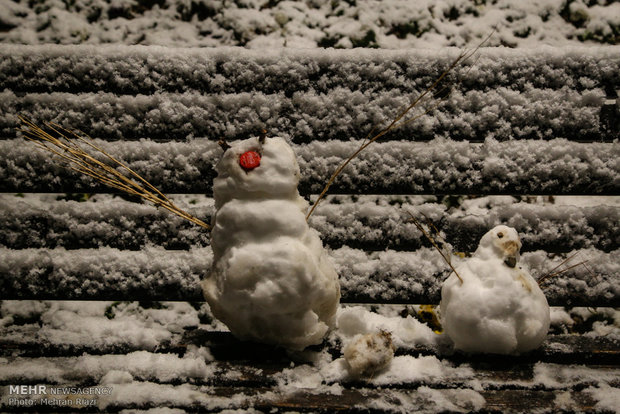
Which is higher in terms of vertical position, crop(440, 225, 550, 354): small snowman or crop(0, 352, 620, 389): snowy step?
crop(440, 225, 550, 354): small snowman

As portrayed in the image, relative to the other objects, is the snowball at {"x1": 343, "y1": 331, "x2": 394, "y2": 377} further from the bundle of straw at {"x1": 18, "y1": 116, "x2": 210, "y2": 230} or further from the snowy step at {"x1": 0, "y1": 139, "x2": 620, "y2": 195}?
the snowy step at {"x1": 0, "y1": 139, "x2": 620, "y2": 195}

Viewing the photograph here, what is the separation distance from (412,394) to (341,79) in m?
1.09

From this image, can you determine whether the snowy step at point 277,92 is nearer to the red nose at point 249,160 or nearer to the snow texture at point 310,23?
the snow texture at point 310,23

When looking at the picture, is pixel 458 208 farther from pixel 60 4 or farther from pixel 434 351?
pixel 60 4

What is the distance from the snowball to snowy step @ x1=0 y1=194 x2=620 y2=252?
0.51 metres

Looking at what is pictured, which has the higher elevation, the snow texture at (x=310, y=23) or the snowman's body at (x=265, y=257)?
the snow texture at (x=310, y=23)

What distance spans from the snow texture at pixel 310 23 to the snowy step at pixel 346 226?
756mm

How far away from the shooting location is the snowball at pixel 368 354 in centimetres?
112

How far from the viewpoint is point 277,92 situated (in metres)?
1.65

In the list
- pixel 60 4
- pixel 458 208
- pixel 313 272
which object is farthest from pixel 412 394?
pixel 60 4

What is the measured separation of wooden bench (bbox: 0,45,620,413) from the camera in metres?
1.57

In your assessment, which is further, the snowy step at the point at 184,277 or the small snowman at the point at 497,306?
the snowy step at the point at 184,277

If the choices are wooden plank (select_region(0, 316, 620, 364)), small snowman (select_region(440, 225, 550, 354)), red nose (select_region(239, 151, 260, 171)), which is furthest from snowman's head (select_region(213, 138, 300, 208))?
small snowman (select_region(440, 225, 550, 354))

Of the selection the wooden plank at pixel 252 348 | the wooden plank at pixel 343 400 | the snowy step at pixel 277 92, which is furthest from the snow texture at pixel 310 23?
the wooden plank at pixel 343 400
